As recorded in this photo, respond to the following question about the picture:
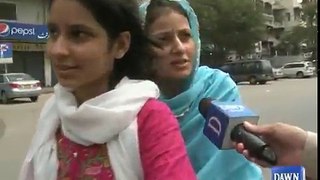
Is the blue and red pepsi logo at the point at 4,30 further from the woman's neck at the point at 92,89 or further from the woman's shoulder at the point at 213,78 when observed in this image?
the woman's neck at the point at 92,89

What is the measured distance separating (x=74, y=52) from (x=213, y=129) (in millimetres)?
406

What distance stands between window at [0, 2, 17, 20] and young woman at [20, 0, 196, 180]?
24.4 m

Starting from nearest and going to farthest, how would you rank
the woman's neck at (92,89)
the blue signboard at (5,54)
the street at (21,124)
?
the woman's neck at (92,89), the street at (21,124), the blue signboard at (5,54)

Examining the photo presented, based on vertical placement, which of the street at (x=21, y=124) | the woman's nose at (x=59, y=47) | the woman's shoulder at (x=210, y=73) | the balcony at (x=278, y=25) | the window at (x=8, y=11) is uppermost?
the balcony at (x=278, y=25)

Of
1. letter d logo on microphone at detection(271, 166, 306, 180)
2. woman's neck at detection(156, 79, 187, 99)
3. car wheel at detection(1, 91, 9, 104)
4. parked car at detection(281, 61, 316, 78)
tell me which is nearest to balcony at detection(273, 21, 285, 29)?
parked car at detection(281, 61, 316, 78)

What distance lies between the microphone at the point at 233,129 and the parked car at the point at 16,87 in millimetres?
16306

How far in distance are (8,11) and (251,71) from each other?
450 inches

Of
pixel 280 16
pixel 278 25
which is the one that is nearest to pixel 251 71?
pixel 278 25

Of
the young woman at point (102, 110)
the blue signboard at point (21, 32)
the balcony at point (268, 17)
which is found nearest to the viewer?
the young woman at point (102, 110)

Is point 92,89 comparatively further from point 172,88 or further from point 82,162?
point 172,88

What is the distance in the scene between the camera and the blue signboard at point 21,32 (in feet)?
76.6

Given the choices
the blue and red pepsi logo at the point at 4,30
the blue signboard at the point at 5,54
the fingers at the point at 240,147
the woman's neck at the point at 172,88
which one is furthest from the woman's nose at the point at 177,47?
the blue and red pepsi logo at the point at 4,30

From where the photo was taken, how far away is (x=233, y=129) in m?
1.31

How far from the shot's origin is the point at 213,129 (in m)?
1.46
